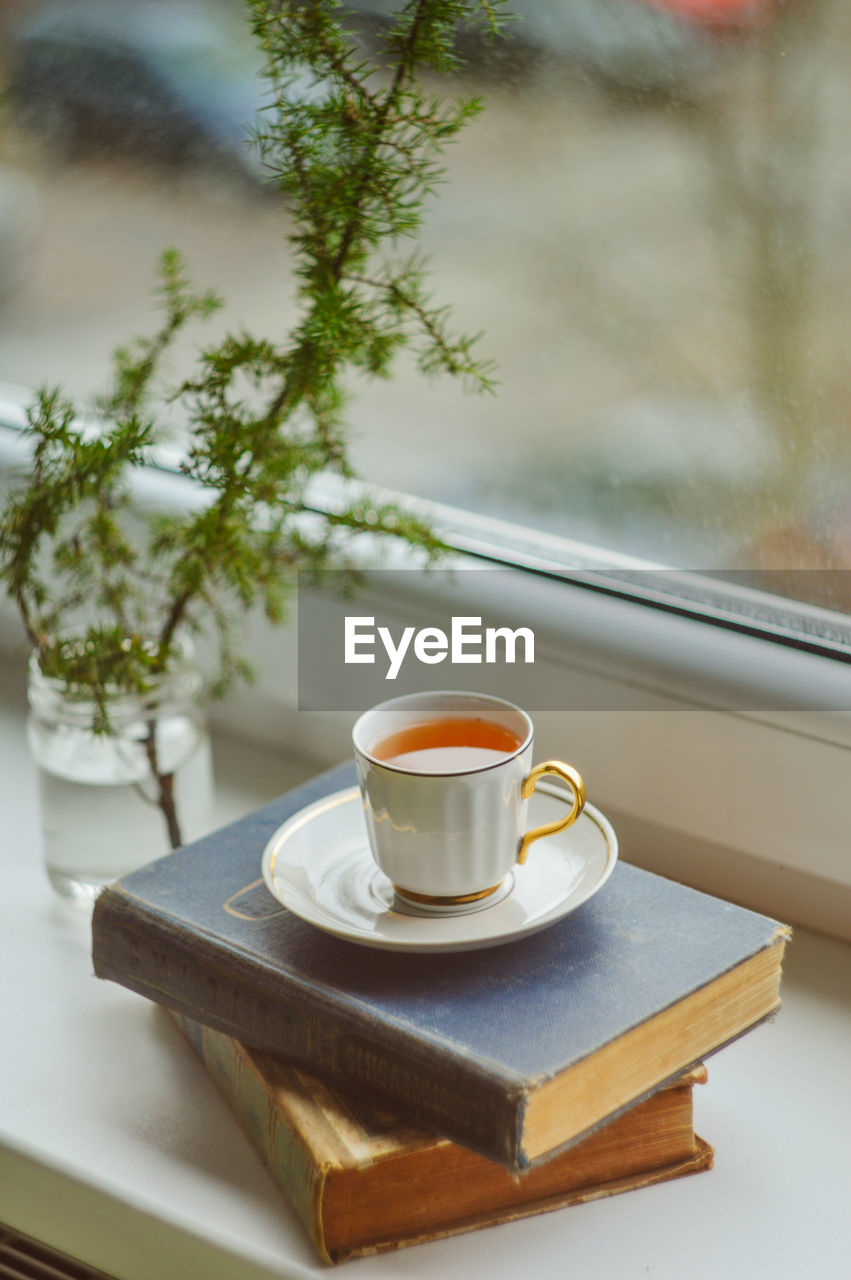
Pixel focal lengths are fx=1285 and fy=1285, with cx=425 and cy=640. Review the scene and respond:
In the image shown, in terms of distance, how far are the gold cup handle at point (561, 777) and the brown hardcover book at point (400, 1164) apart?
12 cm

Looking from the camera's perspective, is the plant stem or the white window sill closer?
the white window sill

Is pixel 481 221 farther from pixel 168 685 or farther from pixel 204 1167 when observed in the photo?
pixel 204 1167

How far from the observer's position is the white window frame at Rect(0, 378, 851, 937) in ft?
2.33

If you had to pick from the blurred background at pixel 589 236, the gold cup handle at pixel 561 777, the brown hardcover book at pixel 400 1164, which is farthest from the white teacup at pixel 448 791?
the blurred background at pixel 589 236

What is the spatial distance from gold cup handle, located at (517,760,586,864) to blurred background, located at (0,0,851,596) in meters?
0.25

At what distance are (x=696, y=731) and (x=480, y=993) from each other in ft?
0.85

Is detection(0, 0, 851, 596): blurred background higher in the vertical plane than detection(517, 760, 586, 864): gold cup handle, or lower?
higher

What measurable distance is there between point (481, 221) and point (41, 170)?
421 millimetres

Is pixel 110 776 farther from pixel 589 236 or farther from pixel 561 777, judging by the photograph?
pixel 589 236

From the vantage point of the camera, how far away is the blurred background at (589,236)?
712 mm

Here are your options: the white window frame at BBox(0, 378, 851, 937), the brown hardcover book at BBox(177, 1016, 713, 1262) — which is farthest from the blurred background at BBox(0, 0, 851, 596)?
the brown hardcover book at BBox(177, 1016, 713, 1262)

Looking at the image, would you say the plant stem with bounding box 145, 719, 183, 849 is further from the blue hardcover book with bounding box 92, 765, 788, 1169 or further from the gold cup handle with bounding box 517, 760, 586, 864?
the gold cup handle with bounding box 517, 760, 586, 864

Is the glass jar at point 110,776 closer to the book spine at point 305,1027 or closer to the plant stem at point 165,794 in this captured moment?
the plant stem at point 165,794

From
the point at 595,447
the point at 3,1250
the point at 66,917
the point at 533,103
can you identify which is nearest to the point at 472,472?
the point at 595,447
